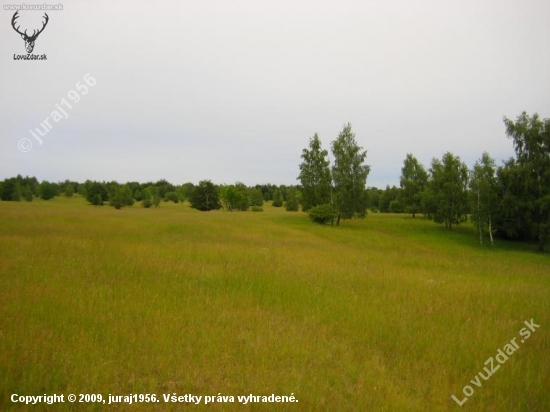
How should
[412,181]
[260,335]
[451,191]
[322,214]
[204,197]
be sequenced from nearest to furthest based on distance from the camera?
[260,335], [451,191], [322,214], [412,181], [204,197]

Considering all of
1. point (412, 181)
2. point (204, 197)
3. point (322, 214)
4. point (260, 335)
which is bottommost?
point (260, 335)

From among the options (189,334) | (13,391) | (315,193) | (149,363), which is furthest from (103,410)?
(315,193)

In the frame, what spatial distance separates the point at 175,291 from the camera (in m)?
9.59

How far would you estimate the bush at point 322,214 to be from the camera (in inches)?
1750

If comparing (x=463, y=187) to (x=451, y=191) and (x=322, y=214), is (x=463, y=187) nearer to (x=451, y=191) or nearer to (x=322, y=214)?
(x=451, y=191)

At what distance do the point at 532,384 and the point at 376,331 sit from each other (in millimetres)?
2968

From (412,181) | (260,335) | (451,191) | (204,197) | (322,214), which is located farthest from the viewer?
(204,197)

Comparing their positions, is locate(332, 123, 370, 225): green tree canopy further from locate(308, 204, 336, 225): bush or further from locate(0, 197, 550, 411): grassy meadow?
locate(0, 197, 550, 411): grassy meadow

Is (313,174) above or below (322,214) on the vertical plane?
above

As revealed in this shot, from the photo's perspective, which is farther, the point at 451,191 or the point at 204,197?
the point at 204,197

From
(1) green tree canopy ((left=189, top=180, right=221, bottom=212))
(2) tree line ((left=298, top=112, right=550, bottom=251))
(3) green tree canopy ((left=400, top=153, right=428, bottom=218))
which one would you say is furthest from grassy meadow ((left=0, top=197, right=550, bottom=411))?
(1) green tree canopy ((left=189, top=180, right=221, bottom=212))

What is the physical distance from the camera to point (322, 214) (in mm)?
44438

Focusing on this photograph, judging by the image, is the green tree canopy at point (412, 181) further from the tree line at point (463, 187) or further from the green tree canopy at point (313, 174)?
the green tree canopy at point (313, 174)

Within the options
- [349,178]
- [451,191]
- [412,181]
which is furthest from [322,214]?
[412,181]
